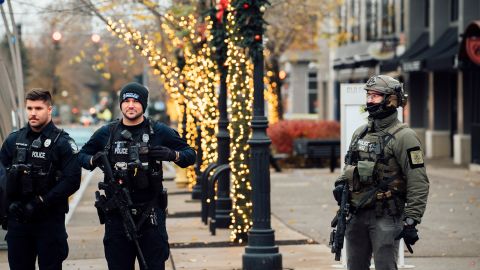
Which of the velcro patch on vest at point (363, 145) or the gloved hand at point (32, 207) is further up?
the velcro patch on vest at point (363, 145)

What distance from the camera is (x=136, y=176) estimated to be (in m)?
7.84

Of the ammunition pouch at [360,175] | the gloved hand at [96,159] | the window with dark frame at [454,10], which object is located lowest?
the ammunition pouch at [360,175]

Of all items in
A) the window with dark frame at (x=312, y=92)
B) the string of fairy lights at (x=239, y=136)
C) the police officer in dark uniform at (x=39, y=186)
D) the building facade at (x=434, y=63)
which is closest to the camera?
the police officer in dark uniform at (x=39, y=186)

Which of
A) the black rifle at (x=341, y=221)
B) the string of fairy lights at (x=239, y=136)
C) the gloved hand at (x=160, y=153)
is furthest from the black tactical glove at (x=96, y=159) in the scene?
the string of fairy lights at (x=239, y=136)

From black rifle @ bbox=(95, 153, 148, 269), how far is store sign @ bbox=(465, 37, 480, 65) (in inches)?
806

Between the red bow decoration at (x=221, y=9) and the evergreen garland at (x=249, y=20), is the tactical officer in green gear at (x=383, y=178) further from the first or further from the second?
the red bow decoration at (x=221, y=9)

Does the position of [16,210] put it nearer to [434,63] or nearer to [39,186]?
[39,186]

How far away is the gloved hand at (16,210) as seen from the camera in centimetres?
814

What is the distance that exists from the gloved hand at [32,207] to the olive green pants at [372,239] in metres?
2.27

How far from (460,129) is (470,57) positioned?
6.70m

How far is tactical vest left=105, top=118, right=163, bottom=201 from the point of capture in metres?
7.84

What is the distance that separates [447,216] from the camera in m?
17.7

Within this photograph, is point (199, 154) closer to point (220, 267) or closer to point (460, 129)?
point (220, 267)

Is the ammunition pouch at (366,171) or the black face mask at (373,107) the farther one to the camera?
the black face mask at (373,107)
